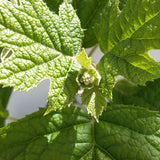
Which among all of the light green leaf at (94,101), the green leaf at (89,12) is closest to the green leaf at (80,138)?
the light green leaf at (94,101)

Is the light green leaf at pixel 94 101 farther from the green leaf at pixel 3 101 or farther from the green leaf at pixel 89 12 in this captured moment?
the green leaf at pixel 3 101

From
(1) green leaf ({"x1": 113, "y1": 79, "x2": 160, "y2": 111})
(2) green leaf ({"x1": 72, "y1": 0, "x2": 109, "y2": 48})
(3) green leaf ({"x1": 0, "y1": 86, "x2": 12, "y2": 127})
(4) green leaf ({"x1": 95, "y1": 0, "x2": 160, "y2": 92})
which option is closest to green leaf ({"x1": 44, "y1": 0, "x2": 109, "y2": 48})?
(2) green leaf ({"x1": 72, "y1": 0, "x2": 109, "y2": 48})

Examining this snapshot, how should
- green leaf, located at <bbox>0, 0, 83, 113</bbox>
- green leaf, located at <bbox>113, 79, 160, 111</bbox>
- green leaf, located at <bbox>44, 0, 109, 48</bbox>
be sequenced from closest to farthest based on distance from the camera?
1. green leaf, located at <bbox>0, 0, 83, 113</bbox>
2. green leaf, located at <bbox>44, 0, 109, 48</bbox>
3. green leaf, located at <bbox>113, 79, 160, 111</bbox>

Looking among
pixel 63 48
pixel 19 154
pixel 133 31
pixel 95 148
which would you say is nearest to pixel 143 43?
pixel 133 31

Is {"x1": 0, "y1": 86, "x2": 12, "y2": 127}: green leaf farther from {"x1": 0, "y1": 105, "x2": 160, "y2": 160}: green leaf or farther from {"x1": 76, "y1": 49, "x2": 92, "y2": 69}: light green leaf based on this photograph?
{"x1": 76, "y1": 49, "x2": 92, "y2": 69}: light green leaf

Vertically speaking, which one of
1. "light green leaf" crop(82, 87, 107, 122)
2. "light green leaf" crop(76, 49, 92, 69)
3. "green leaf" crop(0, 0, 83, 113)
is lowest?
"light green leaf" crop(82, 87, 107, 122)

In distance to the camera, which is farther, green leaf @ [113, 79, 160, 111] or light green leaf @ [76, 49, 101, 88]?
green leaf @ [113, 79, 160, 111]
